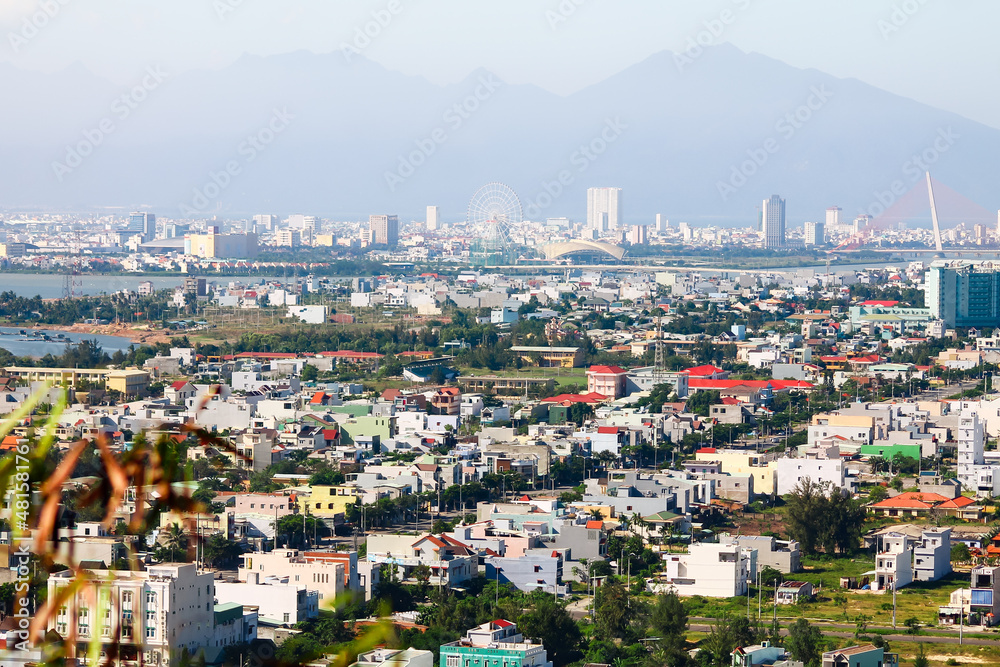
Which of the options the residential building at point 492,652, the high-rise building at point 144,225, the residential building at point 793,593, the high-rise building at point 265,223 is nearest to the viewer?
the residential building at point 492,652

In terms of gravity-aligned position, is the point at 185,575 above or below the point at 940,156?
below

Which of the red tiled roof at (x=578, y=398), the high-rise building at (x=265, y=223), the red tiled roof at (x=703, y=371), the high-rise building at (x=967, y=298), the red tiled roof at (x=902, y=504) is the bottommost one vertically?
the red tiled roof at (x=902, y=504)

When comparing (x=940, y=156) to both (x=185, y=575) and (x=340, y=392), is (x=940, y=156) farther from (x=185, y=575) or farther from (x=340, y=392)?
(x=185, y=575)

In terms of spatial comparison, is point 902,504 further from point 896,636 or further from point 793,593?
point 896,636

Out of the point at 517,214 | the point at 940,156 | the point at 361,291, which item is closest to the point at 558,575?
the point at 361,291

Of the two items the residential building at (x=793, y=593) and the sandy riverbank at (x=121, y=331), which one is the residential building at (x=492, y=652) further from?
the sandy riverbank at (x=121, y=331)

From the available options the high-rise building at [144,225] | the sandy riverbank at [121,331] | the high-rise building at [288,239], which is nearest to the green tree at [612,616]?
the sandy riverbank at [121,331]
